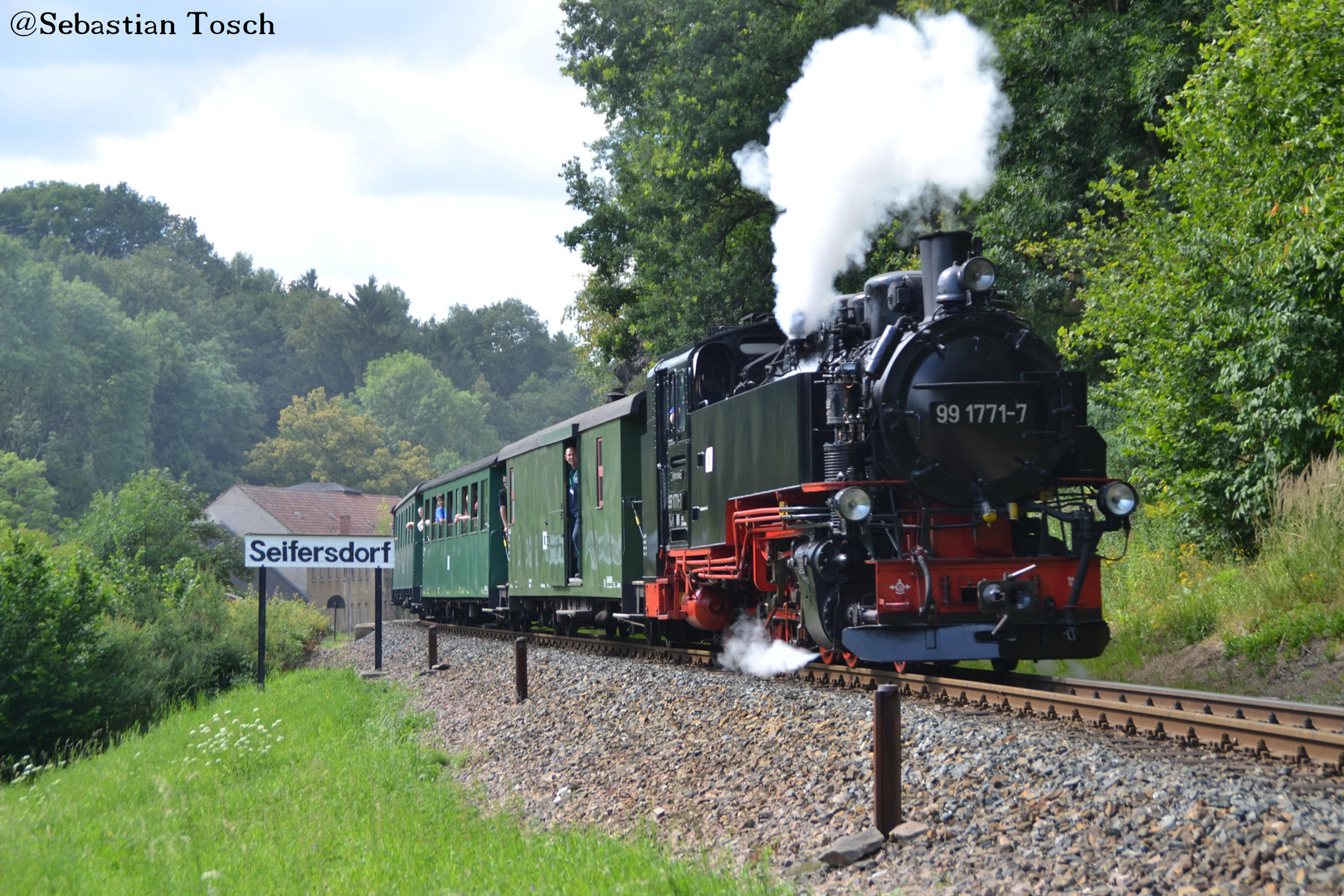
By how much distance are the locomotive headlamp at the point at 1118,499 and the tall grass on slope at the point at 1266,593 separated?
1872mm

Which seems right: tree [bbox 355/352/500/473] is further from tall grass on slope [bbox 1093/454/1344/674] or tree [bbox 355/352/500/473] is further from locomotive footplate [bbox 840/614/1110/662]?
locomotive footplate [bbox 840/614/1110/662]

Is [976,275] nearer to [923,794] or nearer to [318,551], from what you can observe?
[923,794]

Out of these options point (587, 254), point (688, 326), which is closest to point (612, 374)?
point (587, 254)

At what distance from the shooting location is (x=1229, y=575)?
34.6 ft

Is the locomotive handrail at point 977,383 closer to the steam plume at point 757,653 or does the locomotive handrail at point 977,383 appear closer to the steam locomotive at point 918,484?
the steam locomotive at point 918,484

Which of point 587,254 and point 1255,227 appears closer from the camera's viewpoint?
point 1255,227

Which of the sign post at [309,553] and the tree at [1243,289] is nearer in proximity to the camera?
the tree at [1243,289]

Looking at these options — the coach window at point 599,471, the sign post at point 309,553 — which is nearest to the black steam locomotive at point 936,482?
the coach window at point 599,471

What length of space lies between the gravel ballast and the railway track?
0.18m

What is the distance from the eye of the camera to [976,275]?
27.7ft

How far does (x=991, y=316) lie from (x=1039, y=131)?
10034mm

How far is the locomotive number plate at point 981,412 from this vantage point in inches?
323

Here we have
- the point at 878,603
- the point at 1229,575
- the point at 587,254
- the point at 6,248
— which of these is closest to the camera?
the point at 878,603

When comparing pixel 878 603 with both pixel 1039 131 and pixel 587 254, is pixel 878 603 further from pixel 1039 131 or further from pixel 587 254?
pixel 587 254
